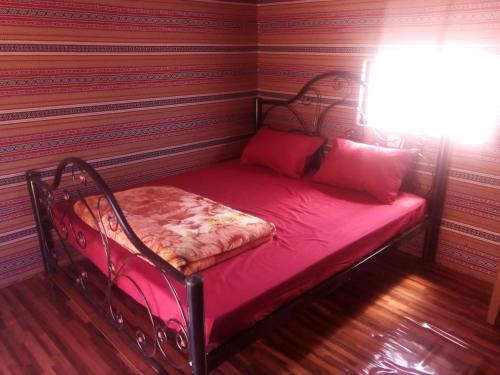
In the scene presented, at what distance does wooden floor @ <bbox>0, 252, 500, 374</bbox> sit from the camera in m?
1.98

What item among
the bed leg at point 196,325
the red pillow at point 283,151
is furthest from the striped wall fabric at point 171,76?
the bed leg at point 196,325

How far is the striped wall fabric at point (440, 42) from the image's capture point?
247 cm

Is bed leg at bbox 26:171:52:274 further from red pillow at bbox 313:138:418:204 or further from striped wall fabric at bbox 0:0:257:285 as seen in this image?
red pillow at bbox 313:138:418:204

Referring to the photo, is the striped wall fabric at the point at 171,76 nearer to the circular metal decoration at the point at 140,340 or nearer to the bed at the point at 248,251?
the bed at the point at 248,251

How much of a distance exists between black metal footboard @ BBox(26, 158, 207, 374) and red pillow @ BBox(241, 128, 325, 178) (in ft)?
4.13

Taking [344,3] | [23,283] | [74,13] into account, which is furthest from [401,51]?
[23,283]

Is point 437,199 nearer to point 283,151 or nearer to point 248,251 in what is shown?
point 283,151

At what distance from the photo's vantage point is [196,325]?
1414 millimetres

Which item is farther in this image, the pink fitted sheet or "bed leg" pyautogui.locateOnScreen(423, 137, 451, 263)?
"bed leg" pyautogui.locateOnScreen(423, 137, 451, 263)

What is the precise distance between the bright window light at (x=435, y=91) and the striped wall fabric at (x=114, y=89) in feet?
4.13

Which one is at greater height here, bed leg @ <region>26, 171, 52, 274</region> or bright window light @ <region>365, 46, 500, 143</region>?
bright window light @ <region>365, 46, 500, 143</region>

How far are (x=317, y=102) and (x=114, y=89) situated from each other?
157cm

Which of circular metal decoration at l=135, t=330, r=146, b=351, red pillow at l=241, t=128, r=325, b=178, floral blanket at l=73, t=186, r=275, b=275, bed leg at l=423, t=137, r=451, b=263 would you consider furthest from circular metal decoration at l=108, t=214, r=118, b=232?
bed leg at l=423, t=137, r=451, b=263

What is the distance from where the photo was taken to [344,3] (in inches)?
117
